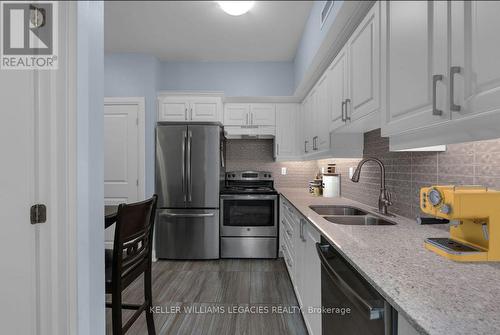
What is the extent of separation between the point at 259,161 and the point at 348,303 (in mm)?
2993

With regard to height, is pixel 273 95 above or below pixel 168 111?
above

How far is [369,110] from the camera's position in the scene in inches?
57.0

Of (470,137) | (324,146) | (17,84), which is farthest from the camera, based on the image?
(324,146)

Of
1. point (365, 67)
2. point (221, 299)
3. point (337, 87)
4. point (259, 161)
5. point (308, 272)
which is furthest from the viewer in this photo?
point (259, 161)

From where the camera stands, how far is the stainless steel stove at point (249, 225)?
3.32 m

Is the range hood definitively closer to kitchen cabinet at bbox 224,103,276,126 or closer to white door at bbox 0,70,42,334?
kitchen cabinet at bbox 224,103,276,126

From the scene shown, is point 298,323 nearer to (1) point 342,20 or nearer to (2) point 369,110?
(2) point 369,110

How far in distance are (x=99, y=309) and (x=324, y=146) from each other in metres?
1.98

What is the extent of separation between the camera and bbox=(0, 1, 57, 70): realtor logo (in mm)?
1021

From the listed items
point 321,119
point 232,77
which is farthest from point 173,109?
point 321,119

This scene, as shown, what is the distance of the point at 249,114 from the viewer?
3.64 meters

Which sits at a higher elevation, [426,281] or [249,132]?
[249,132]

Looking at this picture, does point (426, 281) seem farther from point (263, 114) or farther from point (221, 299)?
point (263, 114)

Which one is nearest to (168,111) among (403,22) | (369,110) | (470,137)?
(369,110)
